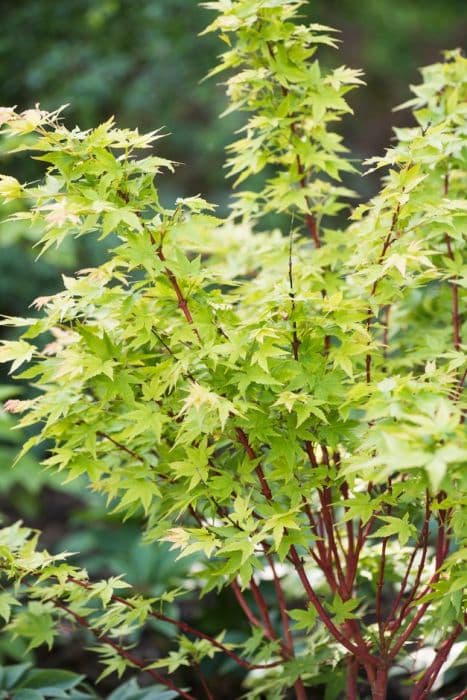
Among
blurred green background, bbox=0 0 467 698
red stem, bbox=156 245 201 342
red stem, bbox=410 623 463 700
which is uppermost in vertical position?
blurred green background, bbox=0 0 467 698

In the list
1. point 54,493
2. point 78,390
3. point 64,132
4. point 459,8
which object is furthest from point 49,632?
point 459,8

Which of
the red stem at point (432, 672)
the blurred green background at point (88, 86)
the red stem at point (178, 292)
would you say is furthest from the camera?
the blurred green background at point (88, 86)

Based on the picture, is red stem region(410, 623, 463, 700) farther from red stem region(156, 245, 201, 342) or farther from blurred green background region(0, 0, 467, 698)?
blurred green background region(0, 0, 467, 698)

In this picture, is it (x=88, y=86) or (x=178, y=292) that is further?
(x=88, y=86)

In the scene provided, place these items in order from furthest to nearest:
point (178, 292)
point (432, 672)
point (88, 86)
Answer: point (88, 86) < point (432, 672) < point (178, 292)

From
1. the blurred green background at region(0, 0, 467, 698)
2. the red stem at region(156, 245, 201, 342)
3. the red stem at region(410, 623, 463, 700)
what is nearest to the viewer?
the red stem at region(156, 245, 201, 342)

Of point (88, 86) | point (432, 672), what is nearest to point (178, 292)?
point (432, 672)

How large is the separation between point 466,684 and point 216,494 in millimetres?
1518

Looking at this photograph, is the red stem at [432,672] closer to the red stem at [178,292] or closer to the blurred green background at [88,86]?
the red stem at [178,292]

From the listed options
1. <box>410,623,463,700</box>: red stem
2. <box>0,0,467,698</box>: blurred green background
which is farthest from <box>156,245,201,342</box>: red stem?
<box>0,0,467,698</box>: blurred green background

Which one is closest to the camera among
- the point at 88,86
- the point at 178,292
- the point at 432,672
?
the point at 178,292

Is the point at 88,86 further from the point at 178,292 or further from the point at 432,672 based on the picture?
the point at 432,672

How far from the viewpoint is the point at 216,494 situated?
194cm

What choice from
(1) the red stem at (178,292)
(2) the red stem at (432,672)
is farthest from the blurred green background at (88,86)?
(1) the red stem at (178,292)
